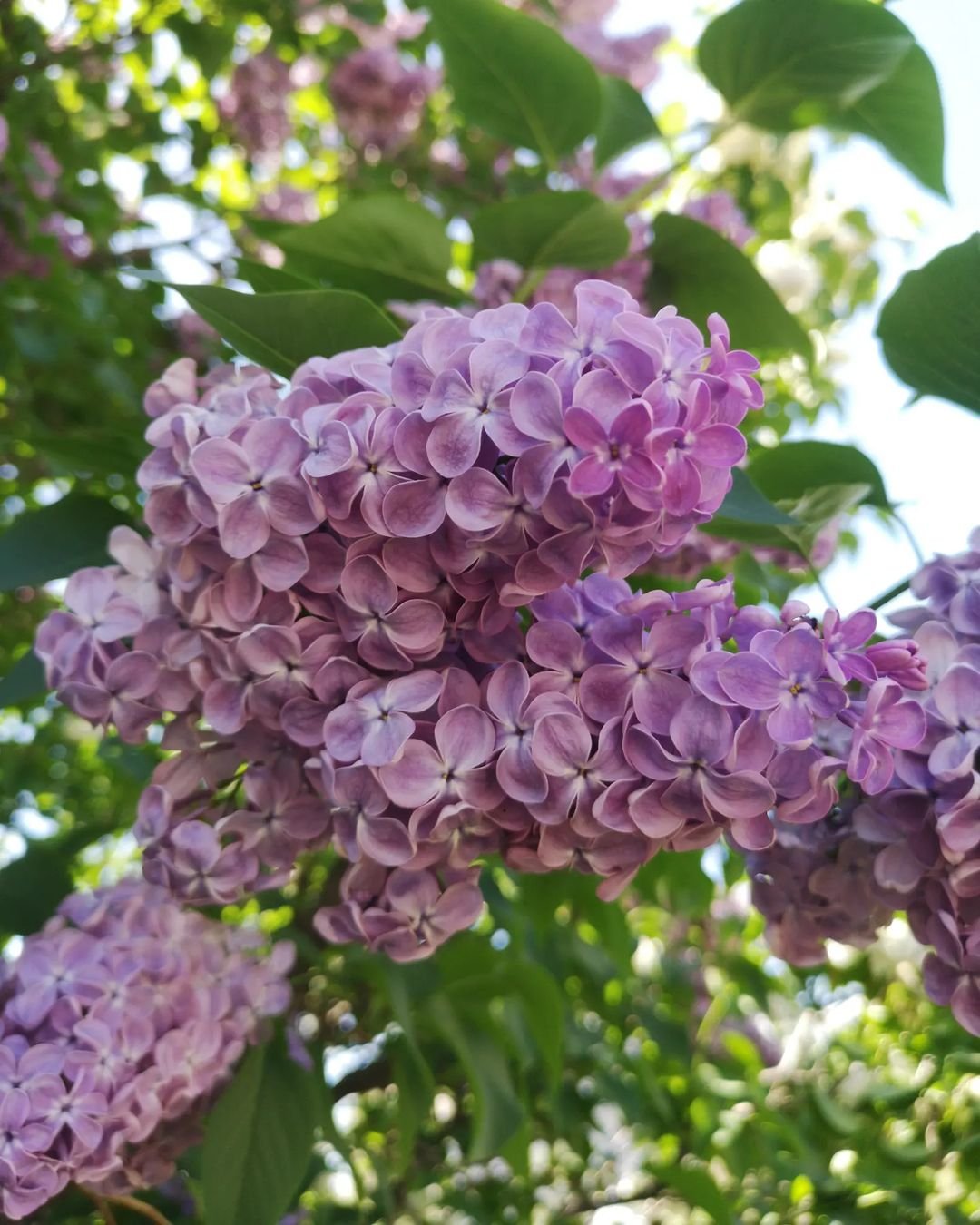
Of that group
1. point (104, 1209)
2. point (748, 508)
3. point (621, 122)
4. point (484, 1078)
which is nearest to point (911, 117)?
point (621, 122)

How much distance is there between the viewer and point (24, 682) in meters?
0.72

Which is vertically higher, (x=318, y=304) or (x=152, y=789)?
(x=318, y=304)

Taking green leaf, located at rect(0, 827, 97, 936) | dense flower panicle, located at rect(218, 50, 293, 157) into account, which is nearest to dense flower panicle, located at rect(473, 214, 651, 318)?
green leaf, located at rect(0, 827, 97, 936)

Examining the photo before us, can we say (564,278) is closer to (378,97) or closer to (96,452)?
Result: (96,452)

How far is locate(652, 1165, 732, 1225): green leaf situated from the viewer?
3.30ft

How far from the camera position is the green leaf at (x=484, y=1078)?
85 centimetres

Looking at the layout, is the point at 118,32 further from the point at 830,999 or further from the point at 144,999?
the point at 830,999

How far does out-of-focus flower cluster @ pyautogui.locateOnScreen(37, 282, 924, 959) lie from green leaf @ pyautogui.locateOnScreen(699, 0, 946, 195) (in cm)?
40

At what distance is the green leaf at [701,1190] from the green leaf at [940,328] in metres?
0.74

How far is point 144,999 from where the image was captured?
0.64m

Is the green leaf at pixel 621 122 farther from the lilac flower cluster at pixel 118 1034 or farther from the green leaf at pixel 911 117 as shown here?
the lilac flower cluster at pixel 118 1034

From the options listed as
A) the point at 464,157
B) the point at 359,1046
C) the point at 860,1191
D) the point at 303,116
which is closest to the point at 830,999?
the point at 860,1191

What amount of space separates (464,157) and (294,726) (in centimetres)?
140

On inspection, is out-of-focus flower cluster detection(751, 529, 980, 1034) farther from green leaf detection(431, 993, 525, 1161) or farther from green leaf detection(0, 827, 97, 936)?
green leaf detection(0, 827, 97, 936)
